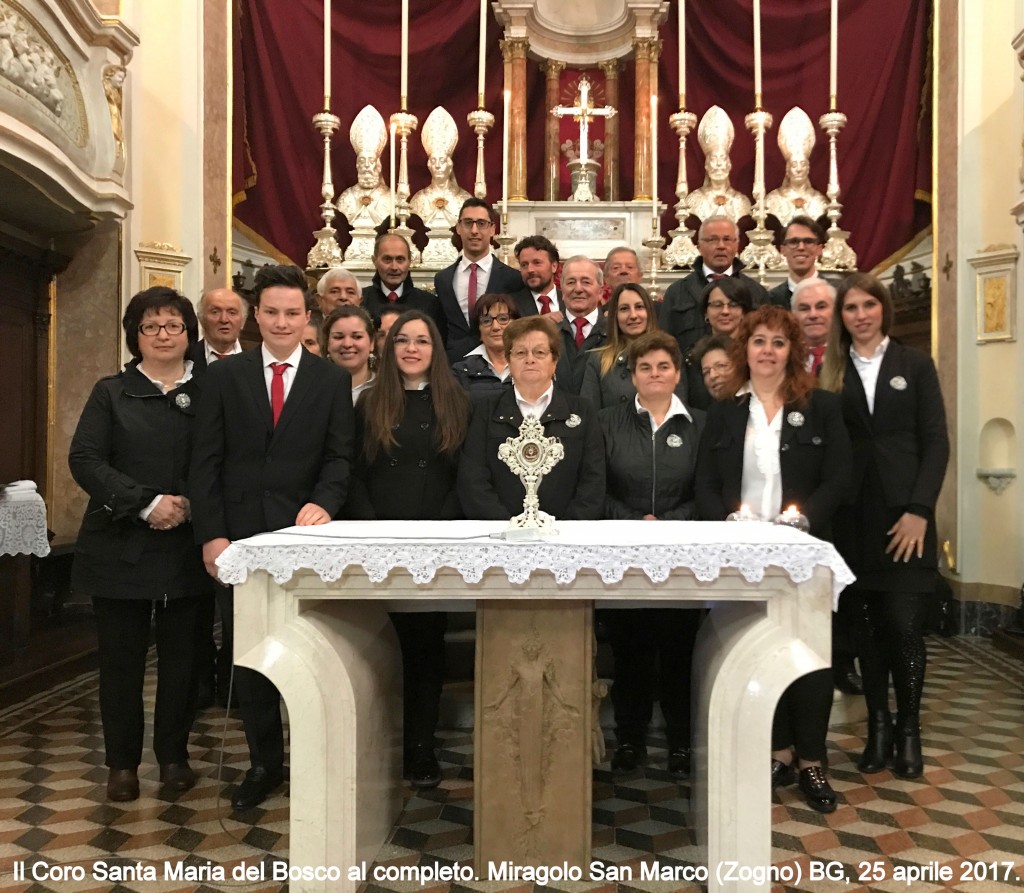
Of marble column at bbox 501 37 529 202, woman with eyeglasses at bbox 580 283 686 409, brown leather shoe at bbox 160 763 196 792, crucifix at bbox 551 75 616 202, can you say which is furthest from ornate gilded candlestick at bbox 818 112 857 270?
brown leather shoe at bbox 160 763 196 792

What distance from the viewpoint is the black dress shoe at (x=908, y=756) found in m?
3.31

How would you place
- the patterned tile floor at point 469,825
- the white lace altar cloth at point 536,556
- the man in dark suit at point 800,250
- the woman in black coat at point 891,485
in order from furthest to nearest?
the man in dark suit at point 800,250
the woman in black coat at point 891,485
the patterned tile floor at point 469,825
the white lace altar cloth at point 536,556

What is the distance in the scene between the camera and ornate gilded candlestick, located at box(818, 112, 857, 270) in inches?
242

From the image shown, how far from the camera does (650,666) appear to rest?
3309 millimetres

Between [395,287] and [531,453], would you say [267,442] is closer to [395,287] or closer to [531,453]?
[531,453]

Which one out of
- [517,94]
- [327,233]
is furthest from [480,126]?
[327,233]

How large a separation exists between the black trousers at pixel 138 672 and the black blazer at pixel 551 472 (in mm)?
1022

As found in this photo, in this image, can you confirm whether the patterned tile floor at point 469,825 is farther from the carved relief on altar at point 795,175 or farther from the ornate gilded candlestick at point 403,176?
the carved relief on altar at point 795,175

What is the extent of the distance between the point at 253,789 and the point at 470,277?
2728 mm

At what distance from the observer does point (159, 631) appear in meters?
3.16

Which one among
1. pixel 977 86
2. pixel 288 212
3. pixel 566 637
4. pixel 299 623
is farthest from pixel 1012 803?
pixel 288 212

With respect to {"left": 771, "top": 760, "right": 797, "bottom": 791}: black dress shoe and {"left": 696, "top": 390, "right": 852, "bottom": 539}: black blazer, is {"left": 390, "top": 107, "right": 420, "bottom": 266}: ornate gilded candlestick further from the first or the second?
{"left": 771, "top": 760, "right": 797, "bottom": 791}: black dress shoe

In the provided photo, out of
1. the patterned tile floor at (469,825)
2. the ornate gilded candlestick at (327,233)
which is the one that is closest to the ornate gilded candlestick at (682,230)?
the ornate gilded candlestick at (327,233)

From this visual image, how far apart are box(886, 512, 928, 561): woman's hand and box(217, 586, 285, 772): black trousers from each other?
208 centimetres
